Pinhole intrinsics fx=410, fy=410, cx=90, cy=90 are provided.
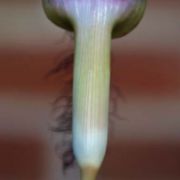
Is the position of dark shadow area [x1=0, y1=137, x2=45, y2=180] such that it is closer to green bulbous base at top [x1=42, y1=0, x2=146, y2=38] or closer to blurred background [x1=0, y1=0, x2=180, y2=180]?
blurred background [x1=0, y1=0, x2=180, y2=180]

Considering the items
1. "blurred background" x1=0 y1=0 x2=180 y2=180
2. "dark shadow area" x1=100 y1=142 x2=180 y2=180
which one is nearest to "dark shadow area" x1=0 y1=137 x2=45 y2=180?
"blurred background" x1=0 y1=0 x2=180 y2=180

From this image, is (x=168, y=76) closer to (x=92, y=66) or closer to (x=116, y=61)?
(x=116, y=61)

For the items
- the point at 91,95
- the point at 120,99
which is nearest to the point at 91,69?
the point at 91,95

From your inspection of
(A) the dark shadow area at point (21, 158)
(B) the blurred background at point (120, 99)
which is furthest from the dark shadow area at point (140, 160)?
(A) the dark shadow area at point (21, 158)

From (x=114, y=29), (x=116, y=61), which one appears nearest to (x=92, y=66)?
(x=114, y=29)

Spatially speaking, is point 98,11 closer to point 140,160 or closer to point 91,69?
point 91,69

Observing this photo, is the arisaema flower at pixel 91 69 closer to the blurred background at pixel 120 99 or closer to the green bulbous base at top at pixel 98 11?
the green bulbous base at top at pixel 98 11
